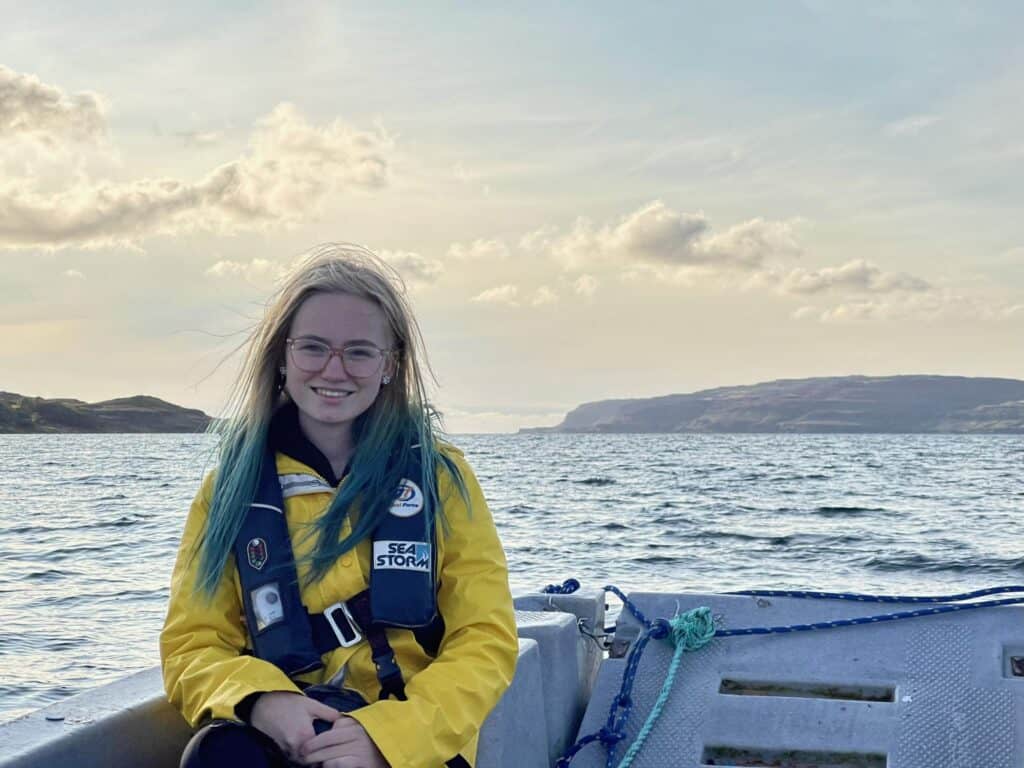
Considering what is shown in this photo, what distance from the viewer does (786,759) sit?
4090 millimetres

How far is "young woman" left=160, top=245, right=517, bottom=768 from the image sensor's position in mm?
2576

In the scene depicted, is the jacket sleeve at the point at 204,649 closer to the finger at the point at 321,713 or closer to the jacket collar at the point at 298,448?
the finger at the point at 321,713

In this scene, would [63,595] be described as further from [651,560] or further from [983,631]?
[983,631]

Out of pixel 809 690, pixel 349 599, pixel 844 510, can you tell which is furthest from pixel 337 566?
pixel 844 510

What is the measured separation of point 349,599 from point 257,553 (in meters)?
0.25

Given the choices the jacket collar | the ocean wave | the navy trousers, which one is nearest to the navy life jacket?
the jacket collar

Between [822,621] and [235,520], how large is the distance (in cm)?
276

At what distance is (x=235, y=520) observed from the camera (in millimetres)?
2852

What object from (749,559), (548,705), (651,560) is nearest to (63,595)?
(651,560)

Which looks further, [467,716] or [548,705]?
[548,705]

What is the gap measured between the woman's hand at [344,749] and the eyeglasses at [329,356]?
0.87 meters

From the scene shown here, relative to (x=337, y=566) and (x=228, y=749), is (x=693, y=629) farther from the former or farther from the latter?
(x=228, y=749)

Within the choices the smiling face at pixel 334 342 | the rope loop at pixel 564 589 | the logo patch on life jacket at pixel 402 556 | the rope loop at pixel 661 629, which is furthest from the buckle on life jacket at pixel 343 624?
the rope loop at pixel 564 589

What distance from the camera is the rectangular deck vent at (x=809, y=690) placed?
4.36 m
